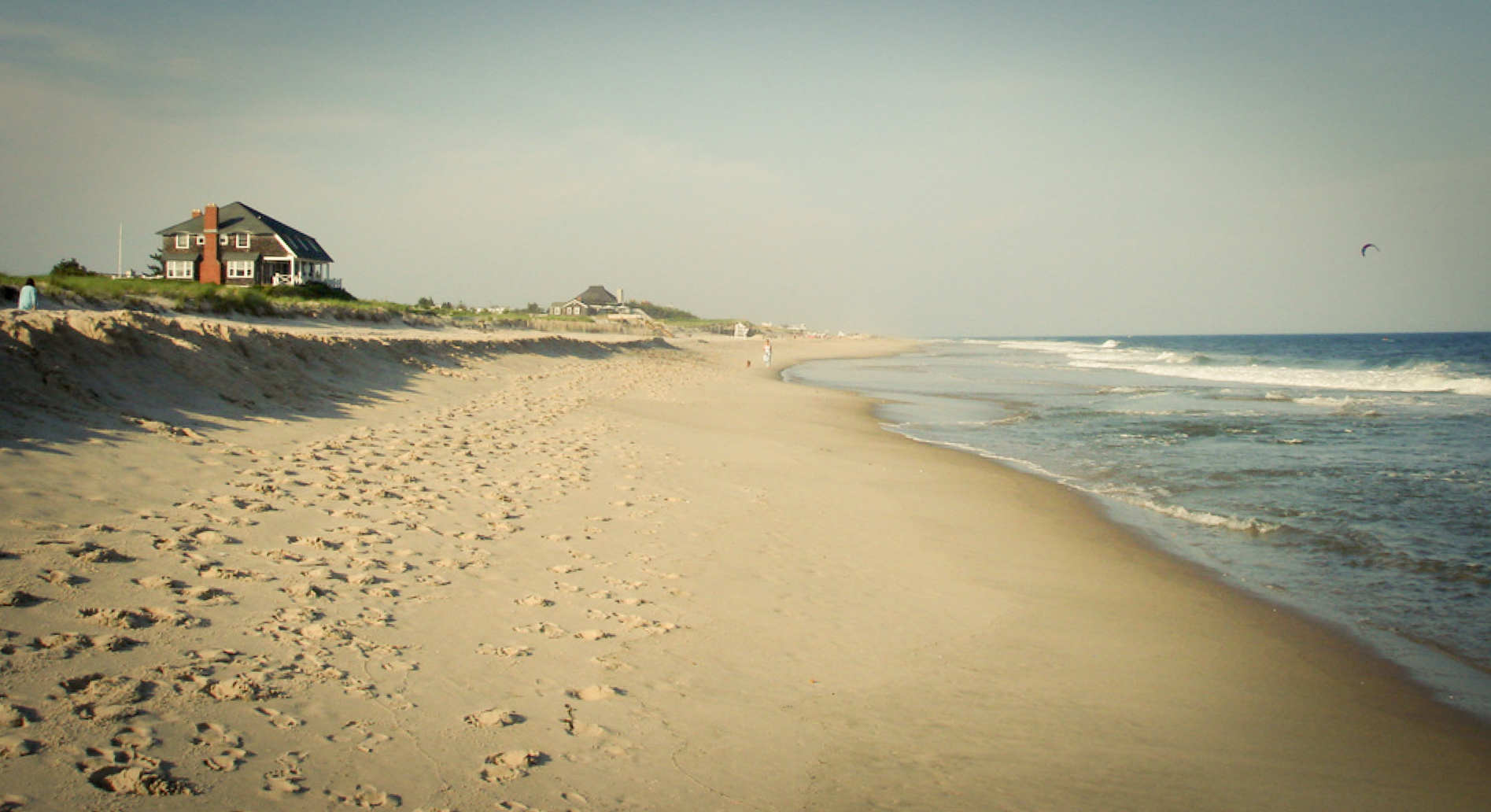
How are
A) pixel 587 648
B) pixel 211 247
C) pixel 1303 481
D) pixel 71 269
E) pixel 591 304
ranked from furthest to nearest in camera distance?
1. pixel 591 304
2. pixel 211 247
3. pixel 71 269
4. pixel 1303 481
5. pixel 587 648

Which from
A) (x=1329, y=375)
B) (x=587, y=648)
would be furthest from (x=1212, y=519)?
(x=1329, y=375)

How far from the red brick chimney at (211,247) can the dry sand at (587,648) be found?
1897 inches

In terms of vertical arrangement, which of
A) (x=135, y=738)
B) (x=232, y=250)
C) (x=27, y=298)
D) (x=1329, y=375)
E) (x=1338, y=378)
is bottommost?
(x=135, y=738)

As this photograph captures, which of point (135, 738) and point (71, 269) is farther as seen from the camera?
point (71, 269)

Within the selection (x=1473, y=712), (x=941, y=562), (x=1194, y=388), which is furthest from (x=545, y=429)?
(x=1194, y=388)

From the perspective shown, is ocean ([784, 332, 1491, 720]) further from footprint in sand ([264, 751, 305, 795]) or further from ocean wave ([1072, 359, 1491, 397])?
footprint in sand ([264, 751, 305, 795])

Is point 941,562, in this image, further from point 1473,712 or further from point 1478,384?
point 1478,384

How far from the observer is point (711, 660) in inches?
202

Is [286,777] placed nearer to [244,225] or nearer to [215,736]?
[215,736]

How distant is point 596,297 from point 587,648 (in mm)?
110022

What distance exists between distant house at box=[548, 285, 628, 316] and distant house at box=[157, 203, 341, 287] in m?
47.7

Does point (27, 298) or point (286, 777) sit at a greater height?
point (27, 298)

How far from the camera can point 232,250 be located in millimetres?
51406

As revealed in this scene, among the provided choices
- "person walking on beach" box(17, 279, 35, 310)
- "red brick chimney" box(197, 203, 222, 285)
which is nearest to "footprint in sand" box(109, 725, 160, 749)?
"person walking on beach" box(17, 279, 35, 310)
